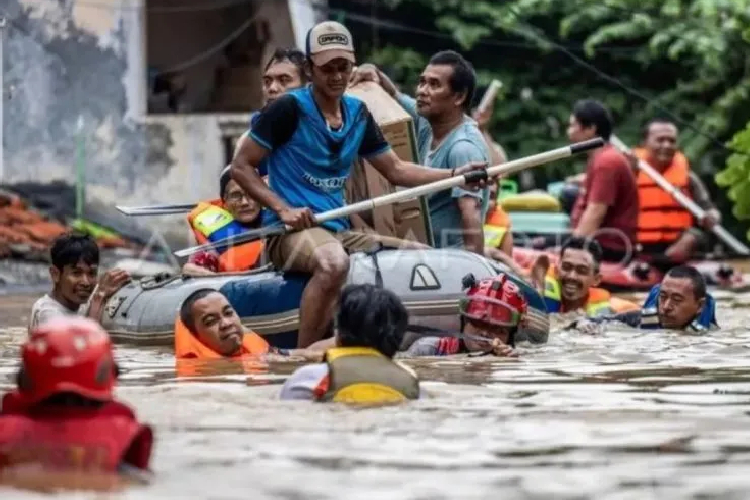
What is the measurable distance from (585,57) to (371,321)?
672 inches

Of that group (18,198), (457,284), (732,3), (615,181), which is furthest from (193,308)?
(732,3)

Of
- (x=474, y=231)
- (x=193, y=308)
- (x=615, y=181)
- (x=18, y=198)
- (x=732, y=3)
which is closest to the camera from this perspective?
(x=193, y=308)

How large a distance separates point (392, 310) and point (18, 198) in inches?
528

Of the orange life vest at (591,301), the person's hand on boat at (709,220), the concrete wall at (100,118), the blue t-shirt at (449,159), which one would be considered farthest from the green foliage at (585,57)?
the blue t-shirt at (449,159)

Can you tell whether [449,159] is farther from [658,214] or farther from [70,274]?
[658,214]

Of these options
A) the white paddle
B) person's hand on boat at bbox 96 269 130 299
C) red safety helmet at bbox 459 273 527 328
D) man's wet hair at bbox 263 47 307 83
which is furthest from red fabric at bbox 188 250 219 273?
red safety helmet at bbox 459 273 527 328

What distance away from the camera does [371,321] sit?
828 cm

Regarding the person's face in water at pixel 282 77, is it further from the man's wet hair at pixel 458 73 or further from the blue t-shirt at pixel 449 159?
the man's wet hair at pixel 458 73

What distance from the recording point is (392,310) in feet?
27.3

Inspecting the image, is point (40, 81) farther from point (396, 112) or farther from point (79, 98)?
point (396, 112)

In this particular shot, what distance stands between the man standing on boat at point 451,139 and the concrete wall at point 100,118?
9.42 metres

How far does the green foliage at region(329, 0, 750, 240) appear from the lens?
79.5ft

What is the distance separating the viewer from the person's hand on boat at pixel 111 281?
12289 millimetres

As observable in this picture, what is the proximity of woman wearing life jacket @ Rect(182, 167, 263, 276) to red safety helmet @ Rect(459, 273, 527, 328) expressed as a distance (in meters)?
2.32
